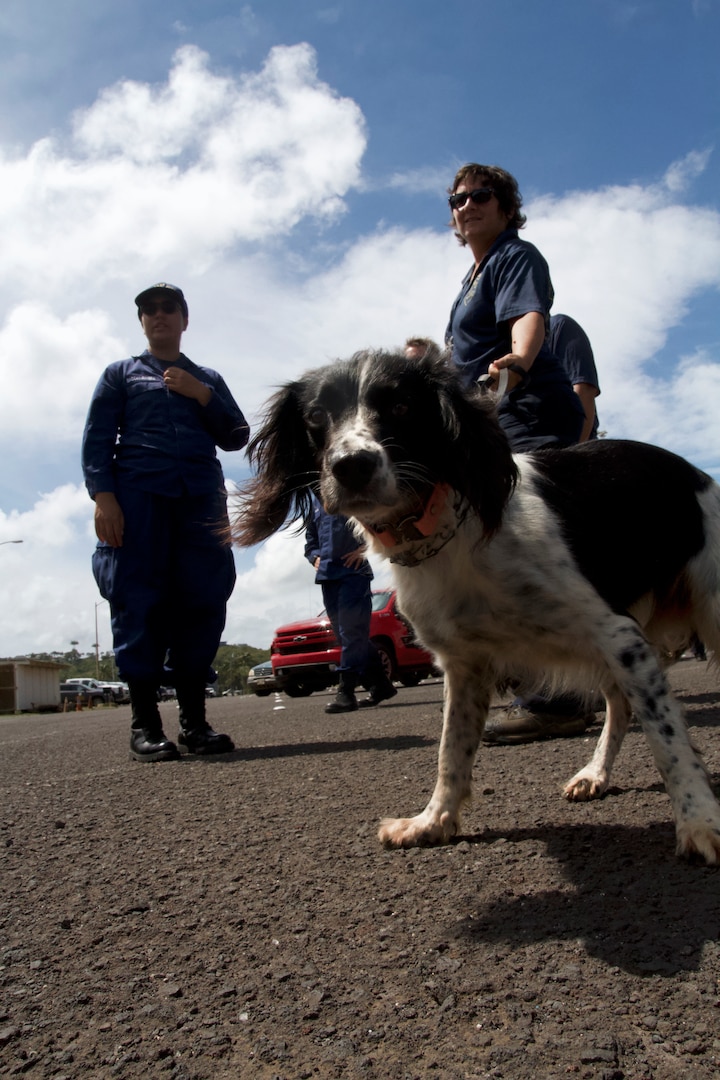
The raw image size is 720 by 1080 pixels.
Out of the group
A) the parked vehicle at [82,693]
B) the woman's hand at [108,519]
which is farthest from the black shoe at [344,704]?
the parked vehicle at [82,693]

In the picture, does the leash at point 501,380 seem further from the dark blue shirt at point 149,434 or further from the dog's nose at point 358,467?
the dark blue shirt at point 149,434

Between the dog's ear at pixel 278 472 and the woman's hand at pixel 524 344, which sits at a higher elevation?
the woman's hand at pixel 524 344

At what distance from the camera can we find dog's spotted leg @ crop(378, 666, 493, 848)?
104 inches

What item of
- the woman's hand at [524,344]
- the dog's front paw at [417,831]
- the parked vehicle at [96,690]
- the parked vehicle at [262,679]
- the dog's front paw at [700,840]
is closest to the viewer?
the dog's front paw at [700,840]

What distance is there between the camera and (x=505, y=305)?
3719 millimetres

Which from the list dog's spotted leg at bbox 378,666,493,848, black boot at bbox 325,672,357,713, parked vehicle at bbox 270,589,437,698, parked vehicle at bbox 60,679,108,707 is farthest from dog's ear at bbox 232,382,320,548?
parked vehicle at bbox 60,679,108,707

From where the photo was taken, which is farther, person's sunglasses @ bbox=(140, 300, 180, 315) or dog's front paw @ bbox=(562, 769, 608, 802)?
person's sunglasses @ bbox=(140, 300, 180, 315)

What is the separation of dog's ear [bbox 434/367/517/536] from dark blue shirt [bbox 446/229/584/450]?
1.09 m

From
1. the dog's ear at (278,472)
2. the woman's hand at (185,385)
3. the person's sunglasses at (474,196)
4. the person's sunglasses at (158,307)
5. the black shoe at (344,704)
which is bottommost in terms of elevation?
the black shoe at (344,704)

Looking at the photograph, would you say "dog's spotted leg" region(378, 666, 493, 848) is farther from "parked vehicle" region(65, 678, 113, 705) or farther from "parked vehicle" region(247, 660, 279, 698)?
"parked vehicle" region(65, 678, 113, 705)

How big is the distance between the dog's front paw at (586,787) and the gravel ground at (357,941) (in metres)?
0.06

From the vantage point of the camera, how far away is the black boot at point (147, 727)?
491cm

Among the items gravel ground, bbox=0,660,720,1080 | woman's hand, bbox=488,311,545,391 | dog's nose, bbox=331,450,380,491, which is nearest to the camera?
gravel ground, bbox=0,660,720,1080

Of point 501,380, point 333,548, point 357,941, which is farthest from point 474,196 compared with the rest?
point 333,548
